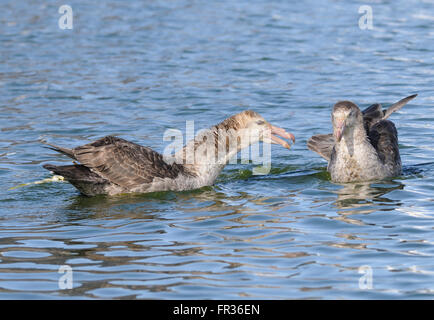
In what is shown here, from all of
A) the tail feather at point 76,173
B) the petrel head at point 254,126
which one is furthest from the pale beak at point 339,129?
the tail feather at point 76,173

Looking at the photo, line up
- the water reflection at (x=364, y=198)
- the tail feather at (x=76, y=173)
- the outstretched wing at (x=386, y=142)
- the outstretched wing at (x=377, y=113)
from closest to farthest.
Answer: the water reflection at (x=364, y=198) → the tail feather at (x=76, y=173) → the outstretched wing at (x=386, y=142) → the outstretched wing at (x=377, y=113)

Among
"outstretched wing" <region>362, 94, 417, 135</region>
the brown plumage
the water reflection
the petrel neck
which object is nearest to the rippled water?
the water reflection

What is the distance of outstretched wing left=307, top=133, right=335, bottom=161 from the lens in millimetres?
12248

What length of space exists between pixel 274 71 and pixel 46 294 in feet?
37.8

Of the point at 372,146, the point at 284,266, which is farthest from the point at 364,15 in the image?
the point at 284,266

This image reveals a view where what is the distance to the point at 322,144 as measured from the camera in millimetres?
12477

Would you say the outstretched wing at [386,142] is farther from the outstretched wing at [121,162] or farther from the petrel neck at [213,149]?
the outstretched wing at [121,162]

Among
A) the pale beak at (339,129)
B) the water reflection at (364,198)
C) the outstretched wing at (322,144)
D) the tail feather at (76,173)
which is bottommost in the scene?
the water reflection at (364,198)

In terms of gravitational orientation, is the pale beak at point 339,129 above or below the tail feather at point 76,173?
above

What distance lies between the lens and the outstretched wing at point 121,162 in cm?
1065

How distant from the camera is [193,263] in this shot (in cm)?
810

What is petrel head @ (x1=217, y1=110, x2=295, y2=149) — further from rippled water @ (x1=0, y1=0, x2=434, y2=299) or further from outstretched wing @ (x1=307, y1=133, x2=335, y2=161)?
outstretched wing @ (x1=307, y1=133, x2=335, y2=161)

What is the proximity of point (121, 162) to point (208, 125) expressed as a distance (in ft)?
14.1

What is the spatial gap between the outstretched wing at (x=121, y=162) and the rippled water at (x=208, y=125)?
0.97 ft
